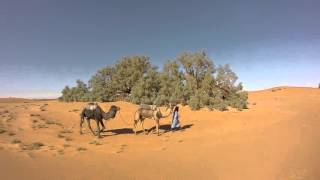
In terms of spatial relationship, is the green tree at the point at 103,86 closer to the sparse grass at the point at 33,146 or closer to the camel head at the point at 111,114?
the camel head at the point at 111,114

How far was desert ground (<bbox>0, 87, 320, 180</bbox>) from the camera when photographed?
8828mm

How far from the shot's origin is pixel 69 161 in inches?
391

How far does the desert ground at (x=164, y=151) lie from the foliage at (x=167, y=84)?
7.88m

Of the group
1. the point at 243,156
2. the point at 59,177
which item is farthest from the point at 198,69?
the point at 59,177

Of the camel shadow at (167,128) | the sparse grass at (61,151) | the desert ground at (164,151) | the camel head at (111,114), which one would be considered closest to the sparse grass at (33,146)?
the desert ground at (164,151)

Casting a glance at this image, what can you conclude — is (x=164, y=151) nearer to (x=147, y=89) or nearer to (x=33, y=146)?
(x=33, y=146)

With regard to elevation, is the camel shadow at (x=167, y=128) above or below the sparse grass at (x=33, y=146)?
above

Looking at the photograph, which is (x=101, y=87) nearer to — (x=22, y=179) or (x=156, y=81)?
(x=156, y=81)

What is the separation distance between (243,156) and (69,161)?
5.34 meters

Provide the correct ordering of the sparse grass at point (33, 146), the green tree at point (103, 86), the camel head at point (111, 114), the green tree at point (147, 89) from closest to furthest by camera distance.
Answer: the sparse grass at point (33, 146), the camel head at point (111, 114), the green tree at point (147, 89), the green tree at point (103, 86)

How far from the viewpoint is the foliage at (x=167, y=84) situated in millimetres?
27078

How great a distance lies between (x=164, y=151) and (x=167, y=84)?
16903 millimetres

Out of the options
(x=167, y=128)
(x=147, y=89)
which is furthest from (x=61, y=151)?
(x=147, y=89)

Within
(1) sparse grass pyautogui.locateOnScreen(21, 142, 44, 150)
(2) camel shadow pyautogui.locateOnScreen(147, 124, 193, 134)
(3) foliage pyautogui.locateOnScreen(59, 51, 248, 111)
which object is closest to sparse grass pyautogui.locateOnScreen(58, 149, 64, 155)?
(1) sparse grass pyautogui.locateOnScreen(21, 142, 44, 150)
